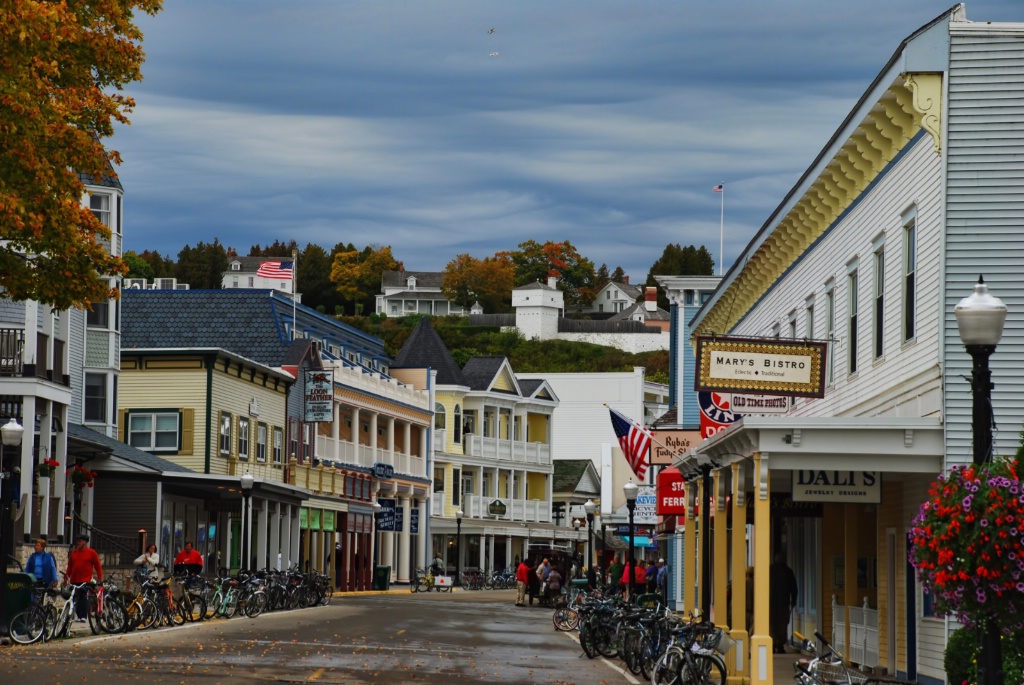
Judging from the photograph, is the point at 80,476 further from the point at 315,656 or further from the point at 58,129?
the point at 58,129

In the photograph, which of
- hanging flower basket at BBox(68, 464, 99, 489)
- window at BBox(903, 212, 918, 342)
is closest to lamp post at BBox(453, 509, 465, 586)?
hanging flower basket at BBox(68, 464, 99, 489)

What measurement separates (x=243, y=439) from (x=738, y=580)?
38.0m

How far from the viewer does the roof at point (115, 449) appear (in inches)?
1640

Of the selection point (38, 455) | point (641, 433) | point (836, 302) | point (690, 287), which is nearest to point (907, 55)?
point (836, 302)

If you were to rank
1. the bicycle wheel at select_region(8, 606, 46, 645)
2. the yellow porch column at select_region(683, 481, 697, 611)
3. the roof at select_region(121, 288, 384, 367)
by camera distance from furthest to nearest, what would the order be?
1. the roof at select_region(121, 288, 384, 367)
2. the yellow porch column at select_region(683, 481, 697, 611)
3. the bicycle wheel at select_region(8, 606, 46, 645)

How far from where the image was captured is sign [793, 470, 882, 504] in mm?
20672

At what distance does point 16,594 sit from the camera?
26062 mm

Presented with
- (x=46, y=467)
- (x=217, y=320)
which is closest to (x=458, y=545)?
(x=217, y=320)

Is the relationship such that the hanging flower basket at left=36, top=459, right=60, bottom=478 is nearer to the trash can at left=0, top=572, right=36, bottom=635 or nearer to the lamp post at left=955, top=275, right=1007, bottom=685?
the trash can at left=0, top=572, right=36, bottom=635

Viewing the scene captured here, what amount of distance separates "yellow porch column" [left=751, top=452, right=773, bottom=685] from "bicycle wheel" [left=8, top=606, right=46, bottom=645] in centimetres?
1231

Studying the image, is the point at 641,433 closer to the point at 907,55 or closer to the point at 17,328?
the point at 17,328

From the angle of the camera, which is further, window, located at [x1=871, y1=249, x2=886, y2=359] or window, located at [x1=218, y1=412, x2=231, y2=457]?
window, located at [x1=218, y1=412, x2=231, y2=457]

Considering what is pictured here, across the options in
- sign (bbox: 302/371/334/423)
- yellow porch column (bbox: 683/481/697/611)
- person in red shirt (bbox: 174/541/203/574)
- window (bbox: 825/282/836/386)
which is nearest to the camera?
window (bbox: 825/282/836/386)

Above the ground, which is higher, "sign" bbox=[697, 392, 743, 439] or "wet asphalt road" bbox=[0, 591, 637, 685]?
"sign" bbox=[697, 392, 743, 439]
